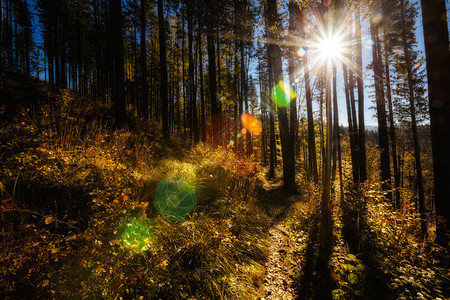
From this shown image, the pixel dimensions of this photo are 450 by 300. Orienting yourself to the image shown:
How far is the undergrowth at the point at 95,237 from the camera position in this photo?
1706 mm

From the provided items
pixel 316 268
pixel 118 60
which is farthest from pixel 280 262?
pixel 118 60

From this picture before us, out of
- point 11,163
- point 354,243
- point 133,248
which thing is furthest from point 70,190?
point 354,243

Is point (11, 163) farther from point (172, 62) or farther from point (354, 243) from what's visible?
point (172, 62)

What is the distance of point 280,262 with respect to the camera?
11.7 ft

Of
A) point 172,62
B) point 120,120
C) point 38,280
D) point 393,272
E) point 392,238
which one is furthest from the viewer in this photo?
point 172,62

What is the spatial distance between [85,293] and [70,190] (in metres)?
1.57

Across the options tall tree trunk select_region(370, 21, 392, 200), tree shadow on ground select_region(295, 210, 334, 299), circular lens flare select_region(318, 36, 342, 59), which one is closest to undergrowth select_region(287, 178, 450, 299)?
tree shadow on ground select_region(295, 210, 334, 299)

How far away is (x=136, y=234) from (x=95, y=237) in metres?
0.47

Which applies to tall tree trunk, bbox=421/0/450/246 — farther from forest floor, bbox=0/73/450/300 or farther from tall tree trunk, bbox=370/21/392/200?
tall tree trunk, bbox=370/21/392/200

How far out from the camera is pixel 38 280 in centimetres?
160

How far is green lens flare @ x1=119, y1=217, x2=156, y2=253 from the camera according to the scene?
7.19 ft

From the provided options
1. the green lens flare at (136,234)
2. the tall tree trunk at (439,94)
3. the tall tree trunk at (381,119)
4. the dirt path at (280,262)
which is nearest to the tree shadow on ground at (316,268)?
the dirt path at (280,262)

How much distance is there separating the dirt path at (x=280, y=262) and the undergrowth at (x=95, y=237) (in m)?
0.18

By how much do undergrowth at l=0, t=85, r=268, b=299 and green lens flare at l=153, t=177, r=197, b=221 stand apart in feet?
0.48
